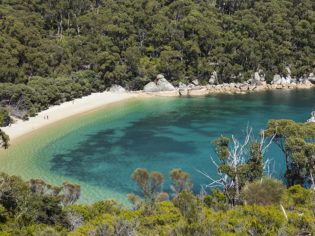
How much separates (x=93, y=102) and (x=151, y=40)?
80.9ft

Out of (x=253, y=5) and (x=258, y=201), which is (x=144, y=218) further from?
(x=253, y=5)

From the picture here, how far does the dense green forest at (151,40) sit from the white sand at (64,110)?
3106 millimetres

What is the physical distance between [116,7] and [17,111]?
44297 mm

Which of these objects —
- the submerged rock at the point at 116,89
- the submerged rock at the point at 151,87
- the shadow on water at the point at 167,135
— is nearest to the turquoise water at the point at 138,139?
the shadow on water at the point at 167,135

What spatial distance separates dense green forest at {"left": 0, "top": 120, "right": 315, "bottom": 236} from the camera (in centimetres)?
1780

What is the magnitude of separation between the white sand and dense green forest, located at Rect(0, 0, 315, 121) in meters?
3.11

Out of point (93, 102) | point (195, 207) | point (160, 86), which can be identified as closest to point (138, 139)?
point (93, 102)

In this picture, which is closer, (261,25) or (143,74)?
(143,74)

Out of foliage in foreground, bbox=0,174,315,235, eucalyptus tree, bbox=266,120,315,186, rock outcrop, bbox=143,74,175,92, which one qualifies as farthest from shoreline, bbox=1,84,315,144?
eucalyptus tree, bbox=266,120,315,186

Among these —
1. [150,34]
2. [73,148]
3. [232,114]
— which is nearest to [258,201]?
[73,148]

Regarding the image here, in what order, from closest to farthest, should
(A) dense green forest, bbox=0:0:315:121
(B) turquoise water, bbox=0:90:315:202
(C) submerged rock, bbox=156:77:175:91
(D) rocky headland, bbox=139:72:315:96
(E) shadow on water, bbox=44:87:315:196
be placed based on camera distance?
(B) turquoise water, bbox=0:90:315:202 < (E) shadow on water, bbox=44:87:315:196 < (A) dense green forest, bbox=0:0:315:121 < (D) rocky headland, bbox=139:72:315:96 < (C) submerged rock, bbox=156:77:175:91

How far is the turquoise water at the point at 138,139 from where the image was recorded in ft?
138

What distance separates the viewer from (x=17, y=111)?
61.2 m

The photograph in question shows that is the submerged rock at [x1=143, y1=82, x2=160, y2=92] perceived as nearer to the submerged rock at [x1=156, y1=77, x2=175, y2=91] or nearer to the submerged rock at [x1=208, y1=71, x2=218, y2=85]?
the submerged rock at [x1=156, y1=77, x2=175, y2=91]
